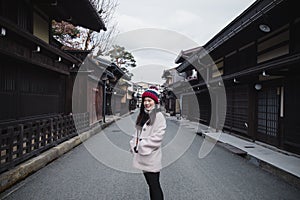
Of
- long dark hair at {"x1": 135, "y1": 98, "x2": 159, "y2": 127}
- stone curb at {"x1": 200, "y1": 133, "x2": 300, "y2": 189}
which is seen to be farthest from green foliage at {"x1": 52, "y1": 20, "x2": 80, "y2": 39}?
long dark hair at {"x1": 135, "y1": 98, "x2": 159, "y2": 127}

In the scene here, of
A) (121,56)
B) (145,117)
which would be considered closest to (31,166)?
(145,117)

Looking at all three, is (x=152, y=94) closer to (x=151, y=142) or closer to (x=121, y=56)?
(x=151, y=142)

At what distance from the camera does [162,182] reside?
5.20 metres

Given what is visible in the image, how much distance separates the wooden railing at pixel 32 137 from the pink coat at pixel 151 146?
287 centimetres

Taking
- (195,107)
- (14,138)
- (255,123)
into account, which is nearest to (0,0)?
(14,138)

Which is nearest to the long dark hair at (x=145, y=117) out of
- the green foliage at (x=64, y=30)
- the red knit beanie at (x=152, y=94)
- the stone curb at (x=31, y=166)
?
the red knit beanie at (x=152, y=94)

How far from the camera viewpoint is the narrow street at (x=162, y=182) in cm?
444

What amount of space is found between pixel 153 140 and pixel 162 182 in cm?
230

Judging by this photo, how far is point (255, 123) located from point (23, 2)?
9.48 m

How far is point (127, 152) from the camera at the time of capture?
857 cm

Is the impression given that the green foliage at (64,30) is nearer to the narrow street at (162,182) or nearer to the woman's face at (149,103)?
the narrow street at (162,182)

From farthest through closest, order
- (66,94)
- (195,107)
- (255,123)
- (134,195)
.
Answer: (195,107), (66,94), (255,123), (134,195)

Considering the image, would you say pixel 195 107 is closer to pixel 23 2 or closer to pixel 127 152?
pixel 127 152

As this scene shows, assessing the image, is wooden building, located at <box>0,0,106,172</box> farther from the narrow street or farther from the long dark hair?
the long dark hair
